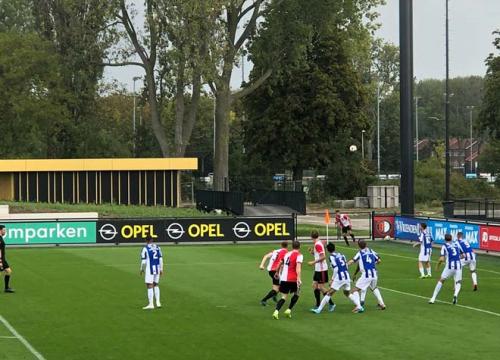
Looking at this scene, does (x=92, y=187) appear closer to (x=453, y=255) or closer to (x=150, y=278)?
(x=150, y=278)

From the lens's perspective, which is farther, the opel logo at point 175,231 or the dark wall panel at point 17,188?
the dark wall panel at point 17,188

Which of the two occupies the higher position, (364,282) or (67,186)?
(67,186)

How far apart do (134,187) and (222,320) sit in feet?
147

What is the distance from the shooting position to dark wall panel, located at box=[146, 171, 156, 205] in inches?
2687

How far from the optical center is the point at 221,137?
231 feet

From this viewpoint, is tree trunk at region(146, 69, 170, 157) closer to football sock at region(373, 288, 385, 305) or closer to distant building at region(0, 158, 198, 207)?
distant building at region(0, 158, 198, 207)

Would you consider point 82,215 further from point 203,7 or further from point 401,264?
point 401,264

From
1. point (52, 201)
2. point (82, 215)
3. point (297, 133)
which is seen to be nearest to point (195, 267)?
point (82, 215)

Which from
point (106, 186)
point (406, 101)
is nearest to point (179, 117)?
point (106, 186)

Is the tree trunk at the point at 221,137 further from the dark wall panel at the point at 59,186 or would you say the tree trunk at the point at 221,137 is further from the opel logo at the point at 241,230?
the opel logo at the point at 241,230

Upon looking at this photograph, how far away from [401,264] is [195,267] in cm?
866

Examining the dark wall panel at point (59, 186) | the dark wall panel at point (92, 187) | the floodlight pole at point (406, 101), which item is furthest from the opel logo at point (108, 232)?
the dark wall panel at point (59, 186)

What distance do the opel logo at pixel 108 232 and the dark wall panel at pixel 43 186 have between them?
773 inches

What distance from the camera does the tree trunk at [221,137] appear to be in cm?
7031
